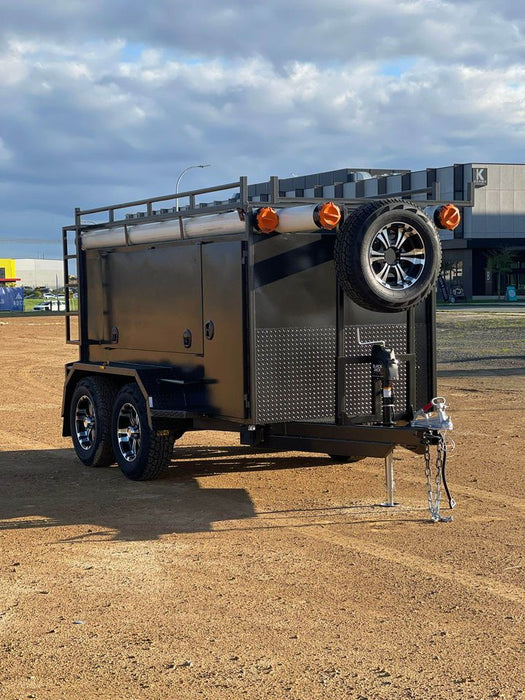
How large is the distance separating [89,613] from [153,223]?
533cm

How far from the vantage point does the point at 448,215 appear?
9.10m

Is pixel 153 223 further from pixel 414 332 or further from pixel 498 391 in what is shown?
pixel 498 391

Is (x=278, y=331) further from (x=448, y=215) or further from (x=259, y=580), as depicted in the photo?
(x=259, y=580)

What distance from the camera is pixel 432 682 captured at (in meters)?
4.91

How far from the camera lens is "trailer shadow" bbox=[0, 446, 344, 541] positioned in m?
8.34

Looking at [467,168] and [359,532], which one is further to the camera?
[467,168]

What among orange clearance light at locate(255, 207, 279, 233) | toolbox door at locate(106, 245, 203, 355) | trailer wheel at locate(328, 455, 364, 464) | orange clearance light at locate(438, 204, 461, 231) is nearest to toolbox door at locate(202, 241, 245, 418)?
toolbox door at locate(106, 245, 203, 355)

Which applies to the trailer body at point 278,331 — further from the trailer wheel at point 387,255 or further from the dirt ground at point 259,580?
the dirt ground at point 259,580

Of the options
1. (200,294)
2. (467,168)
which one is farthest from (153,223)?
(467,168)

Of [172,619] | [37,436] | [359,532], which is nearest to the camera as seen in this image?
[172,619]

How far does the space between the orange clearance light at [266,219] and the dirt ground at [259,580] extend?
8.40 feet

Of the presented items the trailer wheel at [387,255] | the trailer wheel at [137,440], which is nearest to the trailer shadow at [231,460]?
the trailer wheel at [137,440]

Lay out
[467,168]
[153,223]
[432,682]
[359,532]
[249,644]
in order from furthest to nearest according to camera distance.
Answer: [467,168] < [153,223] < [359,532] < [249,644] < [432,682]

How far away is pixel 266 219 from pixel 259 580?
3.33m
